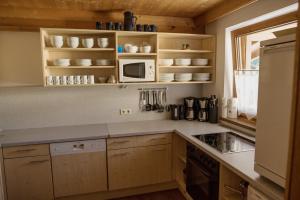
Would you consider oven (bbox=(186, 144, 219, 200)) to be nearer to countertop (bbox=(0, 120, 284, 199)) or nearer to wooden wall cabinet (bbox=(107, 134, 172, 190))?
countertop (bbox=(0, 120, 284, 199))

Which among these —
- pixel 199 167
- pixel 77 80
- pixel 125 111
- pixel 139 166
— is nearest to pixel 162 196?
pixel 139 166

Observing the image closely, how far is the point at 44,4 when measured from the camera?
239 cm

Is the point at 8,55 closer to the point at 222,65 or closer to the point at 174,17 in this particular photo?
the point at 174,17

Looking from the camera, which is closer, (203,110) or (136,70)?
(136,70)

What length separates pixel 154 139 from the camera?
2486mm

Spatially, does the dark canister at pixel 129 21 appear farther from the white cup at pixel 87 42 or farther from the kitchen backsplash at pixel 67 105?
the kitchen backsplash at pixel 67 105

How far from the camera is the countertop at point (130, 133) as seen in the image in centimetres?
168

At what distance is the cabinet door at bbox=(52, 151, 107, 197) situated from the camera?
228 centimetres

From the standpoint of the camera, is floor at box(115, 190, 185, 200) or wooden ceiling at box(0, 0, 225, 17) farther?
floor at box(115, 190, 185, 200)

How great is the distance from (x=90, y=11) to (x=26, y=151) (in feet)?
5.73

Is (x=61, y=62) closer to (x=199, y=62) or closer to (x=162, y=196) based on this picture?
(x=199, y=62)

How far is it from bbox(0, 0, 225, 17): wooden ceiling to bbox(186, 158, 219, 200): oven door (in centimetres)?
175

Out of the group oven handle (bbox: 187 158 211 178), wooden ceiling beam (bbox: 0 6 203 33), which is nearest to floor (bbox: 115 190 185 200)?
oven handle (bbox: 187 158 211 178)

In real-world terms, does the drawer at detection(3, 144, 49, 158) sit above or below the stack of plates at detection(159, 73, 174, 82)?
below
